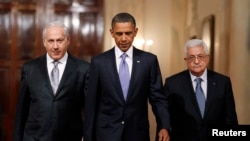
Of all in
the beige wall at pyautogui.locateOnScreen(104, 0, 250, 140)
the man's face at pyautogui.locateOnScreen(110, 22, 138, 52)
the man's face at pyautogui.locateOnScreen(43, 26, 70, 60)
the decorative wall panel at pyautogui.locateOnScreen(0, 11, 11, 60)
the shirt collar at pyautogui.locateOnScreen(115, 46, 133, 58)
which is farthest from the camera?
the decorative wall panel at pyautogui.locateOnScreen(0, 11, 11, 60)

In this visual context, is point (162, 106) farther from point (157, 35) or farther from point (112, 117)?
point (157, 35)

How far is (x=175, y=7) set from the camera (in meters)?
7.59

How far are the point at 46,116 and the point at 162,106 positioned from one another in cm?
96

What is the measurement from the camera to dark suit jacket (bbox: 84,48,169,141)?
3305mm

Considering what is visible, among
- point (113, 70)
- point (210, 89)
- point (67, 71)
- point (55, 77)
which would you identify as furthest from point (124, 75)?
point (210, 89)

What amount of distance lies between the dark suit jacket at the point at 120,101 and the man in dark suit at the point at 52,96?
0.26m

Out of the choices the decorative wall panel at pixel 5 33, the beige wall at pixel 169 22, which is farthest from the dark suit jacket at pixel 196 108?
the decorative wall panel at pixel 5 33

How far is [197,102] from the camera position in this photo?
3611 millimetres

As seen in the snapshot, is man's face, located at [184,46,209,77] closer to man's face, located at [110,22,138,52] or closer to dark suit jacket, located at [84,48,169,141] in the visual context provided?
dark suit jacket, located at [84,48,169,141]

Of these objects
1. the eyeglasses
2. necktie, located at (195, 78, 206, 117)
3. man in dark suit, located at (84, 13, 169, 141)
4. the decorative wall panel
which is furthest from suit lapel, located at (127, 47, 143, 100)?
the decorative wall panel

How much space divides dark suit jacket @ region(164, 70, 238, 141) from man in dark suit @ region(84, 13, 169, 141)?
0.30 metres

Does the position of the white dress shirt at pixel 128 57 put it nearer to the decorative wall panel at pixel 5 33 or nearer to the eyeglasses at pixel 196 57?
the eyeglasses at pixel 196 57

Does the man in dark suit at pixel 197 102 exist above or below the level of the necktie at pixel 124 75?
below

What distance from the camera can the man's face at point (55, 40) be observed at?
3.52 meters
